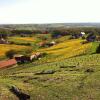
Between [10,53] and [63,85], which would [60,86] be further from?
[10,53]

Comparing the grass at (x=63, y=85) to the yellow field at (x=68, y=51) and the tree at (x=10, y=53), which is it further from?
the tree at (x=10, y=53)

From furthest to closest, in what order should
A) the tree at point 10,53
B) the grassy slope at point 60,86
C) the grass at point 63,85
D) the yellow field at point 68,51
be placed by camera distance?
the tree at point 10,53 → the yellow field at point 68,51 → the grass at point 63,85 → the grassy slope at point 60,86

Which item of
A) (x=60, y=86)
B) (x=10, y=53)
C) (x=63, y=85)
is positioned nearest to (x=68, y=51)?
(x=10, y=53)

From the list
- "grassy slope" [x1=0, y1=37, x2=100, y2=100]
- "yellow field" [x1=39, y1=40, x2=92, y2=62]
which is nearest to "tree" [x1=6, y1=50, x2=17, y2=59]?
"yellow field" [x1=39, y1=40, x2=92, y2=62]

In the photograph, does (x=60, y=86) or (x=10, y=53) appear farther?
(x=10, y=53)

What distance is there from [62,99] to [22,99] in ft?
14.1

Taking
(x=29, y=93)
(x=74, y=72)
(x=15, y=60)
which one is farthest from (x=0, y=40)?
(x=29, y=93)

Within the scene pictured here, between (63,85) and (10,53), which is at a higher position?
(63,85)

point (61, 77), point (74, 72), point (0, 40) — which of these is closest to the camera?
point (61, 77)

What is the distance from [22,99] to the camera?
31141 mm

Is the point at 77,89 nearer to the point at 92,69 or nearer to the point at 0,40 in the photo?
the point at 92,69

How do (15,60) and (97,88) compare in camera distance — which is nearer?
(97,88)

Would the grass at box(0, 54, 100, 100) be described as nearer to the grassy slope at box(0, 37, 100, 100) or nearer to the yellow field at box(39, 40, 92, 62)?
the grassy slope at box(0, 37, 100, 100)

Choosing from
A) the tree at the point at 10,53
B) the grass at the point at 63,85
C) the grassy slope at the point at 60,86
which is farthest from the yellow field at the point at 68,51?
the grassy slope at the point at 60,86
